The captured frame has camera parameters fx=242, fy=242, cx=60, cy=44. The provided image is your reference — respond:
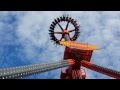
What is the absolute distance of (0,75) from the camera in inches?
403

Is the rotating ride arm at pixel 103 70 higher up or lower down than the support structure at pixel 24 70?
lower down

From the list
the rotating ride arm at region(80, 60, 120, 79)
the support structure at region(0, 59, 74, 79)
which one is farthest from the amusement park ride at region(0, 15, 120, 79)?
the support structure at region(0, 59, 74, 79)

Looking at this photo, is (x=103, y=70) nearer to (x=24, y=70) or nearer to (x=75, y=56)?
(x=75, y=56)

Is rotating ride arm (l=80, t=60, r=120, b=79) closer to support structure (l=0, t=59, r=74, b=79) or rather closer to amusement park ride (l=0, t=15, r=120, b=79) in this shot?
amusement park ride (l=0, t=15, r=120, b=79)

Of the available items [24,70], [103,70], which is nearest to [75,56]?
[103,70]

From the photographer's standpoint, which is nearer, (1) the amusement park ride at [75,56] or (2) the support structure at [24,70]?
(2) the support structure at [24,70]

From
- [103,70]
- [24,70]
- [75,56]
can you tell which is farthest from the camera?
[75,56]

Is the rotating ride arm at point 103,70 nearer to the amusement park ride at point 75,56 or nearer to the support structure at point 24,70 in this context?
the amusement park ride at point 75,56

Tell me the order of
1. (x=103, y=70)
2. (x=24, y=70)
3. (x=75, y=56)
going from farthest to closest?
1. (x=75, y=56)
2. (x=103, y=70)
3. (x=24, y=70)

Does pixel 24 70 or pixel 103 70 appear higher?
pixel 24 70

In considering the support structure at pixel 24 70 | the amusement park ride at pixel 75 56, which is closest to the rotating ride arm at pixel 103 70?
the amusement park ride at pixel 75 56

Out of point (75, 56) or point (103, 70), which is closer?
point (103, 70)
